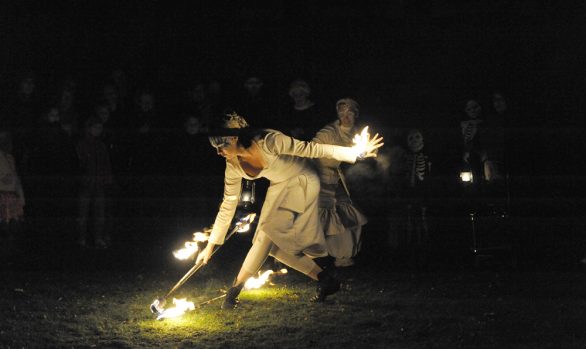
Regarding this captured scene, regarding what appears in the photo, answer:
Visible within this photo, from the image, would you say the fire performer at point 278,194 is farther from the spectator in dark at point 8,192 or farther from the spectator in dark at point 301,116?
the spectator in dark at point 8,192

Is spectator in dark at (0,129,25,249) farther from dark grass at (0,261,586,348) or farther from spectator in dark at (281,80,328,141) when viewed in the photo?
spectator in dark at (281,80,328,141)

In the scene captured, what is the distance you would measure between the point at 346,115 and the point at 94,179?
439cm

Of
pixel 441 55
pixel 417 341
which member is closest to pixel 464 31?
pixel 441 55

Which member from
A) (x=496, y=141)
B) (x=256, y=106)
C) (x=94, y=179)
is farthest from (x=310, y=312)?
(x=94, y=179)

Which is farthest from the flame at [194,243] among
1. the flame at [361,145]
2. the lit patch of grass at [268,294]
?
the flame at [361,145]

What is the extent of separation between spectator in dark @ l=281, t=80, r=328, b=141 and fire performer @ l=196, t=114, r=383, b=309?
2634mm

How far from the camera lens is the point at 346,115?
7500 mm

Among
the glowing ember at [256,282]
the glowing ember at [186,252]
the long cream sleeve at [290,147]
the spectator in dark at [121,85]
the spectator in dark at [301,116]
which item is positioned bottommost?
the glowing ember at [256,282]

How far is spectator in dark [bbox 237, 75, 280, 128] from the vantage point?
961 cm

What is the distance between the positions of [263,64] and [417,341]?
8.53 metres

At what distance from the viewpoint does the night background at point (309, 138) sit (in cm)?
622

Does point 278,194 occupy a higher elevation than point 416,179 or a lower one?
lower

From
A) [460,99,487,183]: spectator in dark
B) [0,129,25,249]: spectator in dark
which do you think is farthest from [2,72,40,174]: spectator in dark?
[460,99,487,183]: spectator in dark

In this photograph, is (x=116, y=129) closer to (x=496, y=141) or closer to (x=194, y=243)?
(x=194, y=243)
